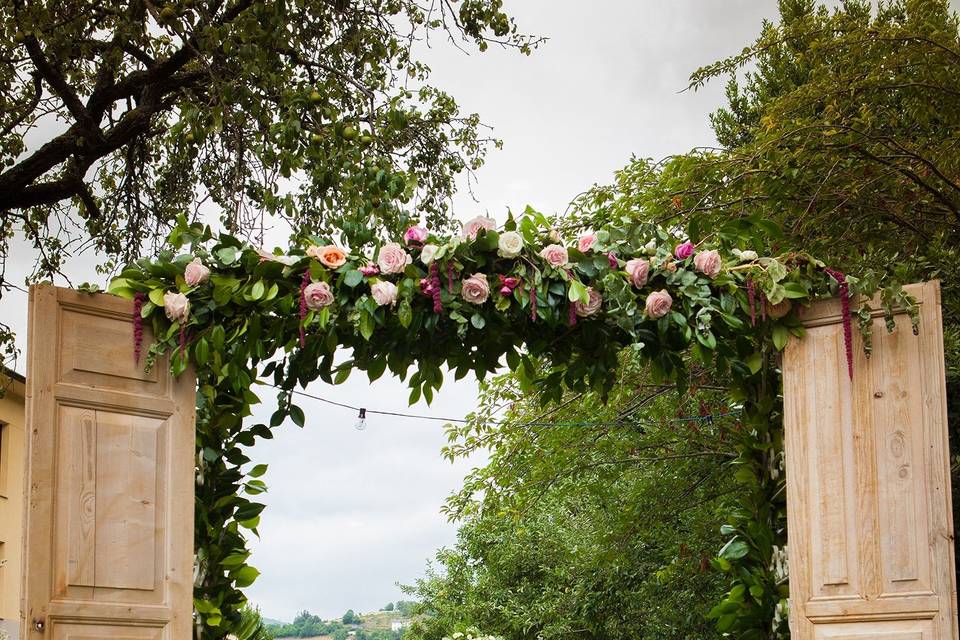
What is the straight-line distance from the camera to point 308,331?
3920 millimetres

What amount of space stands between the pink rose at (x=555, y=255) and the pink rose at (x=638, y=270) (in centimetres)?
23

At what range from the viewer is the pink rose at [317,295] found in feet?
12.1

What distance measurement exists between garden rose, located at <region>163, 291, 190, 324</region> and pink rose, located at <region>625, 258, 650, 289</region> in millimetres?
1542

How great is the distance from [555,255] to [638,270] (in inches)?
11.8

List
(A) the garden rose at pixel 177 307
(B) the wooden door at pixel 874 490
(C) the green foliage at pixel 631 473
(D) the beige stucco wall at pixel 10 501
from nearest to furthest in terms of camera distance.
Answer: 1. (B) the wooden door at pixel 874 490
2. (A) the garden rose at pixel 177 307
3. (C) the green foliage at pixel 631 473
4. (D) the beige stucco wall at pixel 10 501

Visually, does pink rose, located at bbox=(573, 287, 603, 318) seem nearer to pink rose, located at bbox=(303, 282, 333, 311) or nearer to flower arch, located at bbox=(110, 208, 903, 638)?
flower arch, located at bbox=(110, 208, 903, 638)

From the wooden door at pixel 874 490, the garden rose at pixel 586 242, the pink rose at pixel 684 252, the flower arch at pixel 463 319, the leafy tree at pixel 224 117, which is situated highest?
the leafy tree at pixel 224 117

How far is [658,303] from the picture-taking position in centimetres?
378

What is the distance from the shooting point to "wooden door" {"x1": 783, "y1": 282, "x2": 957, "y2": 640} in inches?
141

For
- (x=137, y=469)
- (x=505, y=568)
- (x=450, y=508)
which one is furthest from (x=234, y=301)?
(x=505, y=568)

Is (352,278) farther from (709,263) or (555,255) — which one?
(709,263)

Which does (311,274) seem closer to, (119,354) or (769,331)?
(119,354)

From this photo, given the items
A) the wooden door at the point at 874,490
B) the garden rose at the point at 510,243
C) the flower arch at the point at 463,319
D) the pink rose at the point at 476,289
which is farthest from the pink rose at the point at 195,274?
the wooden door at the point at 874,490

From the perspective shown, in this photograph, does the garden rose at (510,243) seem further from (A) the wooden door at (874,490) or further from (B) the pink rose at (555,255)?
(A) the wooden door at (874,490)
